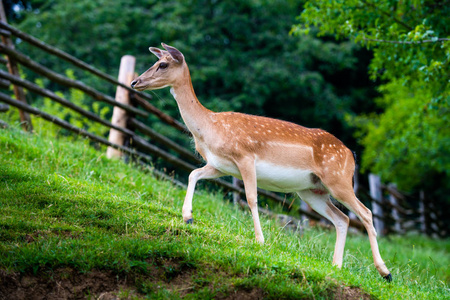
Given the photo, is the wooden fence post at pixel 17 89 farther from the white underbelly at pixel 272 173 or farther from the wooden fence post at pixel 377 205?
the wooden fence post at pixel 377 205

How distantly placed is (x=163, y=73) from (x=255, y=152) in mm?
1194

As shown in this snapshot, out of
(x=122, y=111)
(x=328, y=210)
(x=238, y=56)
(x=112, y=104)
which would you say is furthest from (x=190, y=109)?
(x=238, y=56)

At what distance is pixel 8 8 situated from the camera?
17.8 m

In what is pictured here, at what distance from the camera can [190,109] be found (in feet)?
16.2

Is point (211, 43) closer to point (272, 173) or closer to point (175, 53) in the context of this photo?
point (175, 53)

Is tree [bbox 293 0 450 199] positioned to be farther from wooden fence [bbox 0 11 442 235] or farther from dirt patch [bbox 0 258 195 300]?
dirt patch [bbox 0 258 195 300]

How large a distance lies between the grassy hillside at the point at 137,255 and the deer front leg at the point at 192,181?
106 mm

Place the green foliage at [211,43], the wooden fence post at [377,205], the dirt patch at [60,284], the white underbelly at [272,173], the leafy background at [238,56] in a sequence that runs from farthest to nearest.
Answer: the green foliage at [211,43] → the leafy background at [238,56] → the wooden fence post at [377,205] → the white underbelly at [272,173] → the dirt patch at [60,284]

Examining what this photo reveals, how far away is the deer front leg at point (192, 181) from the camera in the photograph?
15.7ft

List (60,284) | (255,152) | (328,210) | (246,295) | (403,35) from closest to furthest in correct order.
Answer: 1. (60,284)
2. (246,295)
3. (255,152)
4. (328,210)
5. (403,35)

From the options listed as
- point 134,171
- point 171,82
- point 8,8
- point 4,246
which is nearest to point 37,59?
point 8,8

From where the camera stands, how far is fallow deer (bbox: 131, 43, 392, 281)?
15.6 feet

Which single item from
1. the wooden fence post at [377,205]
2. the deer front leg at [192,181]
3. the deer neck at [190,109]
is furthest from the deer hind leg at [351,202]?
the wooden fence post at [377,205]

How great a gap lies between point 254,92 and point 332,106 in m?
3.59
